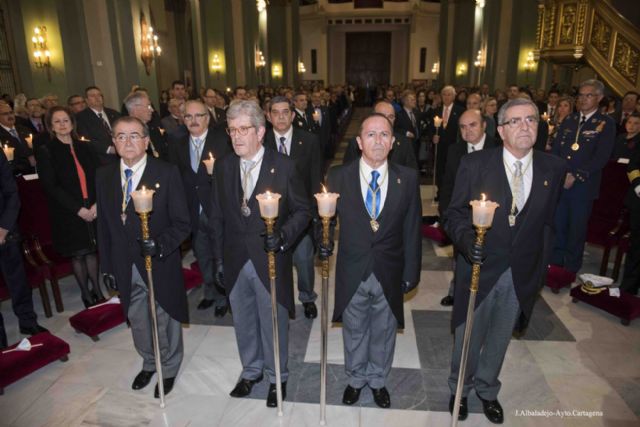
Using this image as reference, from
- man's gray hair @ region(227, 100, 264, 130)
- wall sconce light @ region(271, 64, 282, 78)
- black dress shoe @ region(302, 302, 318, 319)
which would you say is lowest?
black dress shoe @ region(302, 302, 318, 319)

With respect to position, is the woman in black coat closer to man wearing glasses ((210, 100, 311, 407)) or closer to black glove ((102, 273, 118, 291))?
black glove ((102, 273, 118, 291))

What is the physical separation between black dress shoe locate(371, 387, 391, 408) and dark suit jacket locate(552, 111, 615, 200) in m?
3.07

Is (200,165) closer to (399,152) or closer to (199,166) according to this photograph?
(199,166)

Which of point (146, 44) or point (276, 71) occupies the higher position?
point (276, 71)

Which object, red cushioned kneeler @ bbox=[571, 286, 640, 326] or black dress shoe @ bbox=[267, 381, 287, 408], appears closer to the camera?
black dress shoe @ bbox=[267, 381, 287, 408]

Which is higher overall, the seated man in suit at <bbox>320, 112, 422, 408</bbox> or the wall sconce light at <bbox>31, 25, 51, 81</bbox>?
the wall sconce light at <bbox>31, 25, 51, 81</bbox>

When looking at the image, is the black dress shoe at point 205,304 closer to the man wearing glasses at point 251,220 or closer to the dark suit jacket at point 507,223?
the man wearing glasses at point 251,220

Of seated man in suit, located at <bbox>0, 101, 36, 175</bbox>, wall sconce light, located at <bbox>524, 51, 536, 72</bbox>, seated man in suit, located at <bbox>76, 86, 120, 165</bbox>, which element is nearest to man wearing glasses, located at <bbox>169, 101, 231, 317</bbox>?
seated man in suit, located at <bbox>76, 86, 120, 165</bbox>

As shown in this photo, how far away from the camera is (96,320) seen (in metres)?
3.93

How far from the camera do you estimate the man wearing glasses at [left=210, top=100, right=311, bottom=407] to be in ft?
8.98

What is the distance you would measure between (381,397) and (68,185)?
3.30 metres

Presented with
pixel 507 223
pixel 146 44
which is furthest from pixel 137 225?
pixel 146 44

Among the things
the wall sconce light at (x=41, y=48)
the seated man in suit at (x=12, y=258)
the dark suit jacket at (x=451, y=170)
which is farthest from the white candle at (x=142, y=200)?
the wall sconce light at (x=41, y=48)

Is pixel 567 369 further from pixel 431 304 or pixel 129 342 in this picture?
pixel 129 342
